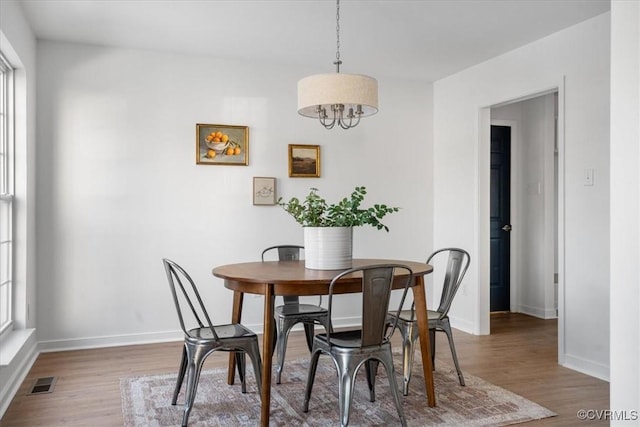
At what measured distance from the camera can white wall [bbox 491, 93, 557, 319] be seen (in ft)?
18.8

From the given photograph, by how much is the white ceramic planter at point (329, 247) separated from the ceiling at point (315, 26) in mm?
1547

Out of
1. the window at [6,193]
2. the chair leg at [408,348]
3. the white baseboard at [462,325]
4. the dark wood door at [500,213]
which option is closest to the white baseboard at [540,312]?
the dark wood door at [500,213]

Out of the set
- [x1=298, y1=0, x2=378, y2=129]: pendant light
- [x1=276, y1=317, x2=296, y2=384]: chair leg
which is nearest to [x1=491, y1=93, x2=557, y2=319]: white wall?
[x1=298, y1=0, x2=378, y2=129]: pendant light

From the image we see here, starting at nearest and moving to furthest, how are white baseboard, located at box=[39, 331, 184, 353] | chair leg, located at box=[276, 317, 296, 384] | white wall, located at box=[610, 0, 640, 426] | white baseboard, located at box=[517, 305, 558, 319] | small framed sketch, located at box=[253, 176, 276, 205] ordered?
white wall, located at box=[610, 0, 640, 426] → chair leg, located at box=[276, 317, 296, 384] → white baseboard, located at box=[39, 331, 184, 353] → small framed sketch, located at box=[253, 176, 276, 205] → white baseboard, located at box=[517, 305, 558, 319]

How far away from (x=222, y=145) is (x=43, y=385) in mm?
2348

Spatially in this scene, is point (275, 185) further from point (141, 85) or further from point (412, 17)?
point (412, 17)

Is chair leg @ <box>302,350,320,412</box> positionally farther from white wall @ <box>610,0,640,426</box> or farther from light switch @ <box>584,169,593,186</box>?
light switch @ <box>584,169,593,186</box>

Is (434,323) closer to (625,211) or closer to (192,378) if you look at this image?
(625,211)

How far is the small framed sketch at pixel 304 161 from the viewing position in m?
5.05

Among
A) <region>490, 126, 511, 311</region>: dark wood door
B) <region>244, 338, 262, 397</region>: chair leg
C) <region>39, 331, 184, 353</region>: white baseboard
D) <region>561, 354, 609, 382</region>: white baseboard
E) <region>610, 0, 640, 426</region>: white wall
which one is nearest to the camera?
<region>610, 0, 640, 426</region>: white wall

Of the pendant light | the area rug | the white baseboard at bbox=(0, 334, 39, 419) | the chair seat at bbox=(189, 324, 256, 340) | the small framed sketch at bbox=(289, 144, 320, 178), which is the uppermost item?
the pendant light

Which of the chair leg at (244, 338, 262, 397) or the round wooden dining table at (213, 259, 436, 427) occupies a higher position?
the round wooden dining table at (213, 259, 436, 427)

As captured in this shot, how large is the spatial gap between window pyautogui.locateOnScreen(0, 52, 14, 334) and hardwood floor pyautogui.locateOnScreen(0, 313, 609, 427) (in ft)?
1.76

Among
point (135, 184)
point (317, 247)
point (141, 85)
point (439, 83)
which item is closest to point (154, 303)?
point (135, 184)
